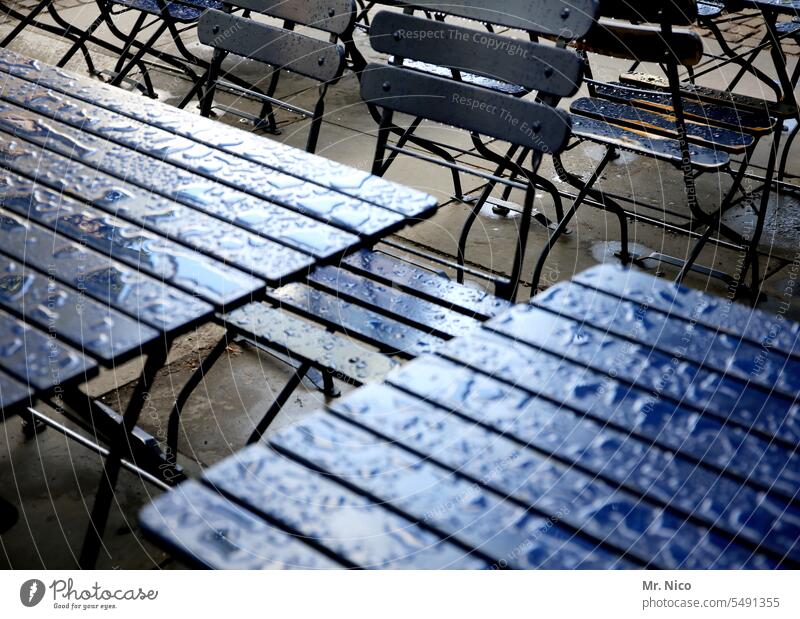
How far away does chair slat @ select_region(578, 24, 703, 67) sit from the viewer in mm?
3223

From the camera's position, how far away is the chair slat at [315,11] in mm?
3117

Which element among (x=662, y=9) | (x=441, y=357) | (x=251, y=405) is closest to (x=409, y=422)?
(x=441, y=357)

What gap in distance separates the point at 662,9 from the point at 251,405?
Answer: 73.6 inches

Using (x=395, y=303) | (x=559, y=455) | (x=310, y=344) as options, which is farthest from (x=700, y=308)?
(x=310, y=344)

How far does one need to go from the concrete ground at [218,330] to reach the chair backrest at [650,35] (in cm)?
59

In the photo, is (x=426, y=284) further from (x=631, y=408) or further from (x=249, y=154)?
(x=631, y=408)

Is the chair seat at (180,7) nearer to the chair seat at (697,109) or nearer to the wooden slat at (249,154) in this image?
the wooden slat at (249,154)

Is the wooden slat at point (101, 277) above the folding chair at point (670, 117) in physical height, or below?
below

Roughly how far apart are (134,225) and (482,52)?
1196 millimetres

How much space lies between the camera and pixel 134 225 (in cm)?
215

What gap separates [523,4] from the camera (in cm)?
302

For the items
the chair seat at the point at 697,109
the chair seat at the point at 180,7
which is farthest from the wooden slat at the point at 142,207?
the chair seat at the point at 180,7

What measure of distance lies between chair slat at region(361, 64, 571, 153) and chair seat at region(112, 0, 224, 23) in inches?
95.2

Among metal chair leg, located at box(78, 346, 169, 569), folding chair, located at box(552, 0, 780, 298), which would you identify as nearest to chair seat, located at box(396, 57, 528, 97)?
folding chair, located at box(552, 0, 780, 298)
